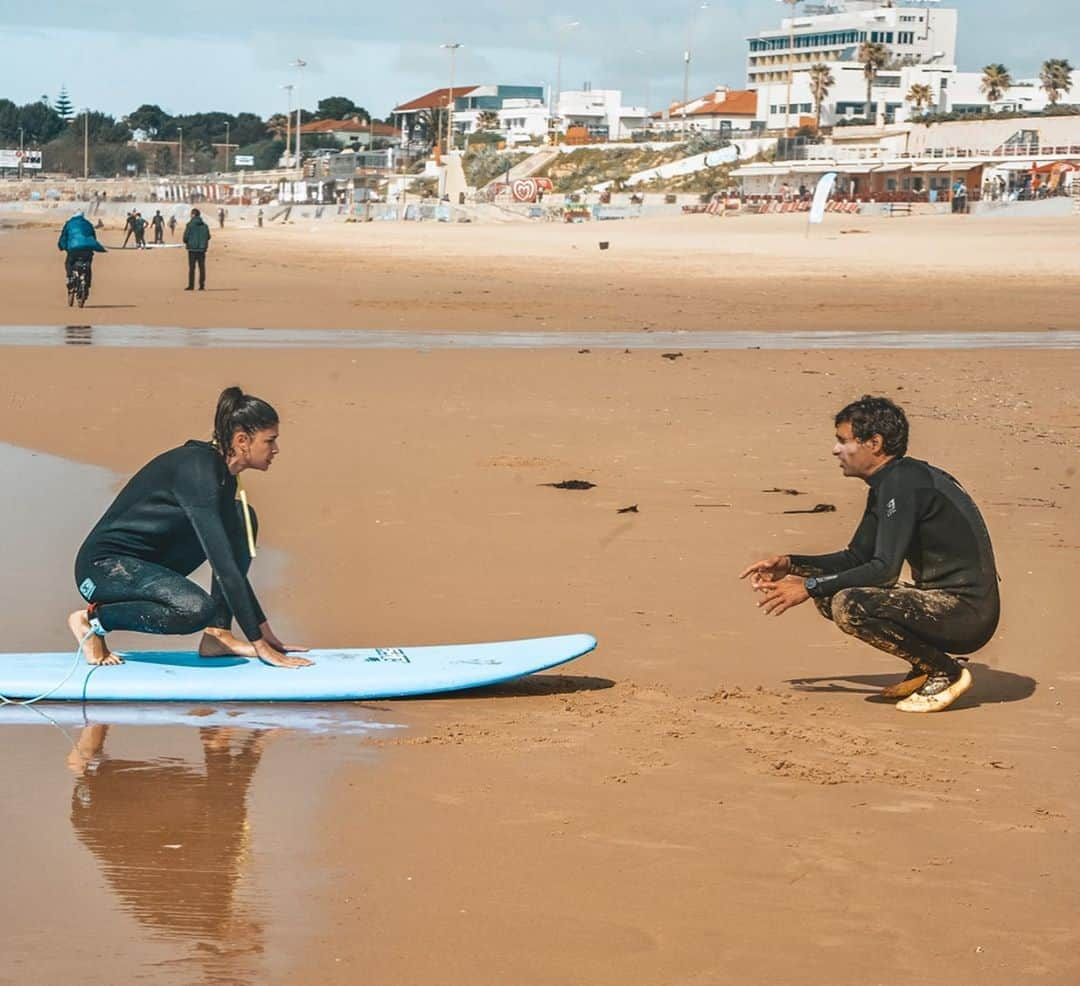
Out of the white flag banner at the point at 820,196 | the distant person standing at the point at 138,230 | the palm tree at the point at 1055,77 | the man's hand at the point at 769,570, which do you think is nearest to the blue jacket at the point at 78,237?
the man's hand at the point at 769,570

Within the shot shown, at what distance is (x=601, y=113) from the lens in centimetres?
17725

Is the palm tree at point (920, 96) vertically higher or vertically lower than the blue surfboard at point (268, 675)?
higher

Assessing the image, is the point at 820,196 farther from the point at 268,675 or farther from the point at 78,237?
the point at 268,675

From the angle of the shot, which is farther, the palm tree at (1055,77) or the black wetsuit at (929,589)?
the palm tree at (1055,77)

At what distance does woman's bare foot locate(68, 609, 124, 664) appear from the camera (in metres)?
6.05

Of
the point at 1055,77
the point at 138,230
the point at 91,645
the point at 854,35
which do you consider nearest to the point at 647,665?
the point at 91,645

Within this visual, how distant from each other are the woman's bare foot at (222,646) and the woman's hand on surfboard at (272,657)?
108 mm

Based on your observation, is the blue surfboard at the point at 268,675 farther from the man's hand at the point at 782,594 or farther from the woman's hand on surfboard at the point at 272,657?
the man's hand at the point at 782,594

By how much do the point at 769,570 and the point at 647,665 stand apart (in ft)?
2.56

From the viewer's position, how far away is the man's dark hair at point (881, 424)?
19.2 ft

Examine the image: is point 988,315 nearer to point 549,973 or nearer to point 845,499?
point 845,499

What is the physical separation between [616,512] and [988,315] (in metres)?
18.2

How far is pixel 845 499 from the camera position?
33.5 feet

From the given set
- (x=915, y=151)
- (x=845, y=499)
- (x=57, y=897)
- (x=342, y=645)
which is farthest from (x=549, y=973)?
(x=915, y=151)
